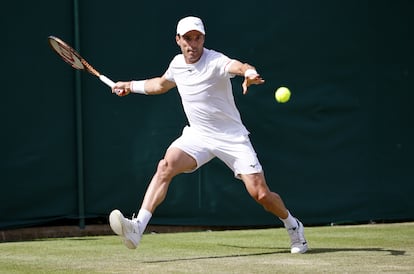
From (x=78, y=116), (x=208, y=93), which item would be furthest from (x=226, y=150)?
(x=78, y=116)

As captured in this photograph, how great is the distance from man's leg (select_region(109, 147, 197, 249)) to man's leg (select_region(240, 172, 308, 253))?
445 millimetres

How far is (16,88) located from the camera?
9.12 meters

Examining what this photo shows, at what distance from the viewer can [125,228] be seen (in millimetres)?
6660

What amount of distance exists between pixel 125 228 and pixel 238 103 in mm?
3512

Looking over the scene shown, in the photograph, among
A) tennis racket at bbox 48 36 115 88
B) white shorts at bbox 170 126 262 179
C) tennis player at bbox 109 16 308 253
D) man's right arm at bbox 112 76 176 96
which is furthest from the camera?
tennis racket at bbox 48 36 115 88

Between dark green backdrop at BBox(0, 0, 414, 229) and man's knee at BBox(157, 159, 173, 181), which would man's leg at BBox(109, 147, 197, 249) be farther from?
dark green backdrop at BBox(0, 0, 414, 229)

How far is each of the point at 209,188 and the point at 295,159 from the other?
3.21ft

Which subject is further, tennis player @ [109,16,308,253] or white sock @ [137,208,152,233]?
tennis player @ [109,16,308,253]

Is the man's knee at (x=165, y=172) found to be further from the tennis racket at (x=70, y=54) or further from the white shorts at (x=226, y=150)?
the tennis racket at (x=70, y=54)

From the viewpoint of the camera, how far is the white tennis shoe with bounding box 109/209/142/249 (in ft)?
21.7

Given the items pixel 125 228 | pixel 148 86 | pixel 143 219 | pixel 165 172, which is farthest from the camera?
pixel 148 86

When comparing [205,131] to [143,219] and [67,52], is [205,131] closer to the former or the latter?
[143,219]

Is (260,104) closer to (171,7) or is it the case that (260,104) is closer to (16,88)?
(171,7)

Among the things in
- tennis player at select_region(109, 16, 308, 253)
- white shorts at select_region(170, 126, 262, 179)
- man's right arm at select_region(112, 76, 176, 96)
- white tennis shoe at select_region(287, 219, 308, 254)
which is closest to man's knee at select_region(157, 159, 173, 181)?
tennis player at select_region(109, 16, 308, 253)
